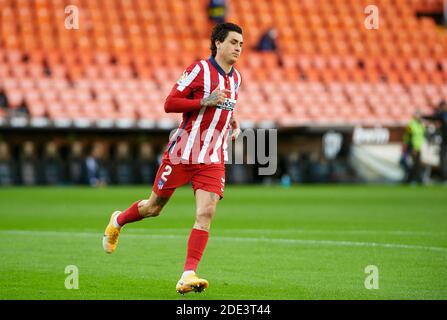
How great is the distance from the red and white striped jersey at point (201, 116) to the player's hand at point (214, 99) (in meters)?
0.16

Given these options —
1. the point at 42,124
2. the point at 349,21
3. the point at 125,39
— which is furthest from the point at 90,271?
the point at 349,21

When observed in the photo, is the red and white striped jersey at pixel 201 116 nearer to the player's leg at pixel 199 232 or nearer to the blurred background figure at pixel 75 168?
the player's leg at pixel 199 232

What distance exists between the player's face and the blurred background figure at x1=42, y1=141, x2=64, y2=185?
64.4ft

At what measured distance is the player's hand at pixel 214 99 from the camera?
7.47m

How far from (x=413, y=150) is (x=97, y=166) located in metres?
9.06

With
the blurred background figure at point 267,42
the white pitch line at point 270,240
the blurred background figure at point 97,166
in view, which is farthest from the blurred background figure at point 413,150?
the white pitch line at point 270,240

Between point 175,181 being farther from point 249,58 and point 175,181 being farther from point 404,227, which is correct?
point 249,58

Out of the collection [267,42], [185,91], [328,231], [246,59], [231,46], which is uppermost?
[267,42]

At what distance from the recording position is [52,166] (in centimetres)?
2681

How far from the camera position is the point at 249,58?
104 feet

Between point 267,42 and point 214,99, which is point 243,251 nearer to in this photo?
point 214,99

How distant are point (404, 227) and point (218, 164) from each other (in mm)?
6102

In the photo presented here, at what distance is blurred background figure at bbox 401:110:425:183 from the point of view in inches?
1058

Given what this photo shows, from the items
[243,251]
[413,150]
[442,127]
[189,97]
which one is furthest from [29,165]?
[189,97]
